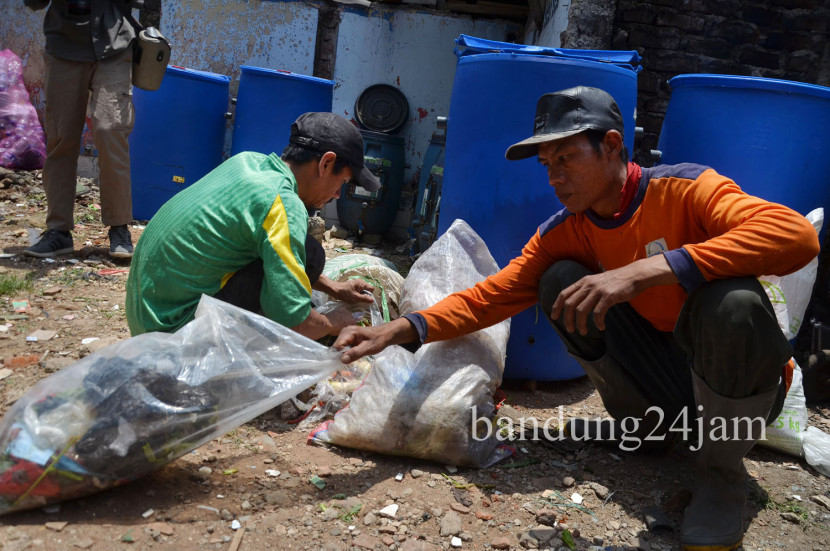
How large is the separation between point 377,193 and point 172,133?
1583 mm

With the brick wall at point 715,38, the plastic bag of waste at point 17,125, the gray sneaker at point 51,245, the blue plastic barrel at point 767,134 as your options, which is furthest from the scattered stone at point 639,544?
the plastic bag of waste at point 17,125

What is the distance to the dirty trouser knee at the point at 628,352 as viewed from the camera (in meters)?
1.98

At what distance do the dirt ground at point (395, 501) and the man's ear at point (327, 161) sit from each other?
820 millimetres

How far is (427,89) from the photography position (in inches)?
234

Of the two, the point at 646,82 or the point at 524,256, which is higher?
the point at 646,82

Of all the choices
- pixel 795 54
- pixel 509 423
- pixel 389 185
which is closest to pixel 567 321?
pixel 509 423

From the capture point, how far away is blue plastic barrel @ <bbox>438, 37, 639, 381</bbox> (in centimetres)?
241

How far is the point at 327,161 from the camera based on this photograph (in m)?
2.13

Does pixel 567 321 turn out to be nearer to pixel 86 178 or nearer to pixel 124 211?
pixel 124 211

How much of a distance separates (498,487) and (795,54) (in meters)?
3.05

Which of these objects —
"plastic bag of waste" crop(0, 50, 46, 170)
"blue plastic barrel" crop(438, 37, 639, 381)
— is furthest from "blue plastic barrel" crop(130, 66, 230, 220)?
"blue plastic barrel" crop(438, 37, 639, 381)

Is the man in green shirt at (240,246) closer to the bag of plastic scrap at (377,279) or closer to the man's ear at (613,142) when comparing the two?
the bag of plastic scrap at (377,279)

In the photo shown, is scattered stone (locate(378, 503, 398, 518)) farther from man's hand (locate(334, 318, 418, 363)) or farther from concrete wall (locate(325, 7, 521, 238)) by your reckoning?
concrete wall (locate(325, 7, 521, 238))

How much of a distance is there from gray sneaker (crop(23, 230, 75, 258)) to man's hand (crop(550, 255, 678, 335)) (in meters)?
3.15
